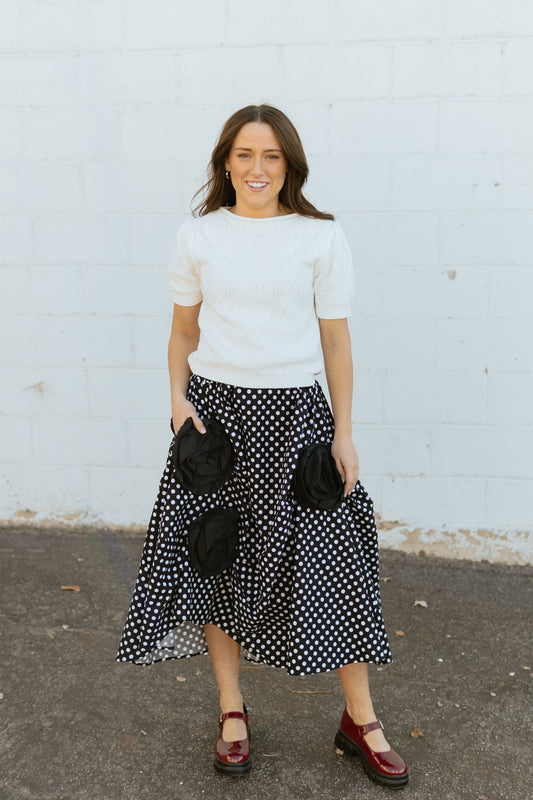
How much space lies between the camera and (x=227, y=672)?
87.4 inches

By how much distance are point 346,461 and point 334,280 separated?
46 cm

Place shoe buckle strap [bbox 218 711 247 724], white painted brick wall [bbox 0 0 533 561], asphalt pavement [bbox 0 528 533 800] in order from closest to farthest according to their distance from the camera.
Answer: asphalt pavement [bbox 0 528 533 800]
shoe buckle strap [bbox 218 711 247 724]
white painted brick wall [bbox 0 0 533 561]

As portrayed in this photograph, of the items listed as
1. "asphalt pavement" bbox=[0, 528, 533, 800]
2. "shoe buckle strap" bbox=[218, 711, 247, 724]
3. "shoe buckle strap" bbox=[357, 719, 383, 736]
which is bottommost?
"asphalt pavement" bbox=[0, 528, 533, 800]

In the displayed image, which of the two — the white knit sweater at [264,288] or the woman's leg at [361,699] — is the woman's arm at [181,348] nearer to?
the white knit sweater at [264,288]

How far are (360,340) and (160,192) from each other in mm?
1048

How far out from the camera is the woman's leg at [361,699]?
2.12 metres

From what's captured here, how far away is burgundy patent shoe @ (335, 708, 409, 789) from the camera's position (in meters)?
2.08

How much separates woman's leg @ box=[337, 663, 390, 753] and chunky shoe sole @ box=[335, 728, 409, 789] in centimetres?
5

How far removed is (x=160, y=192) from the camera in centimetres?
340

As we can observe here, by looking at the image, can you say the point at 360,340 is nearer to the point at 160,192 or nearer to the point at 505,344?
the point at 505,344

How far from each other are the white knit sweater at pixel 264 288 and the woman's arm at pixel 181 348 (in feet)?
0.33

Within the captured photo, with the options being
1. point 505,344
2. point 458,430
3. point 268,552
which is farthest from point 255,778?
point 505,344

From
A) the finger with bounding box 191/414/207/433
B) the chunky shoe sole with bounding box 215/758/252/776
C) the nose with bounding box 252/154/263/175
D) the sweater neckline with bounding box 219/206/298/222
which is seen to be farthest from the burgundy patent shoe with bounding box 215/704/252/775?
the nose with bounding box 252/154/263/175

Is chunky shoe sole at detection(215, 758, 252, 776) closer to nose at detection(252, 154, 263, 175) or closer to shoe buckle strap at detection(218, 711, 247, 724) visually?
shoe buckle strap at detection(218, 711, 247, 724)
